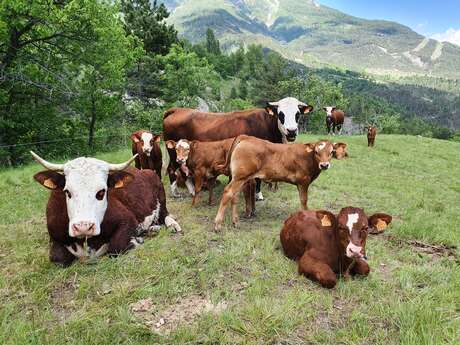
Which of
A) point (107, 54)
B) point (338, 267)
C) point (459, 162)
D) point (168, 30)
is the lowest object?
point (459, 162)

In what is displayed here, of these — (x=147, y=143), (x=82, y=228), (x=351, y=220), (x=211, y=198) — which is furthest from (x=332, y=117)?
(x=82, y=228)

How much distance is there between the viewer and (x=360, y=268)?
576 centimetres

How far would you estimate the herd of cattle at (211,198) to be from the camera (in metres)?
5.43

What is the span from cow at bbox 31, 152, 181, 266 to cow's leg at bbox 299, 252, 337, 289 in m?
2.82

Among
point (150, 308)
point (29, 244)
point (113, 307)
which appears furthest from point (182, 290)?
point (29, 244)

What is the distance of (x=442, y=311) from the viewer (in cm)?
472

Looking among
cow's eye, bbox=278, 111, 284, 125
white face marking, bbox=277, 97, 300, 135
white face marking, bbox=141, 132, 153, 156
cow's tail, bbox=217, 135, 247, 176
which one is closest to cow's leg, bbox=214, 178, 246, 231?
cow's tail, bbox=217, 135, 247, 176

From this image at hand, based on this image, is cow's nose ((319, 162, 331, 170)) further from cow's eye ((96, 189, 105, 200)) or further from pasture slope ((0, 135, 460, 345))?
cow's eye ((96, 189, 105, 200))

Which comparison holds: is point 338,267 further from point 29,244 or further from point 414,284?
point 29,244

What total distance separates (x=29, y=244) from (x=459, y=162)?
24.5 m

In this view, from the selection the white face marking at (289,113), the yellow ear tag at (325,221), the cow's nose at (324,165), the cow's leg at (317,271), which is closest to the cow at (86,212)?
the cow's leg at (317,271)

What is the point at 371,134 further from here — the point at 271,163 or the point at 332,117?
the point at 271,163

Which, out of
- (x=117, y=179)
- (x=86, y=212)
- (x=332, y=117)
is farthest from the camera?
(x=332, y=117)

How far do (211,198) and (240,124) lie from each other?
229cm
